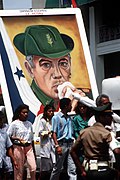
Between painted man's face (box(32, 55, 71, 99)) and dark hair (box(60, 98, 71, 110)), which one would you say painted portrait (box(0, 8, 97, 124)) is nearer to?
painted man's face (box(32, 55, 71, 99))

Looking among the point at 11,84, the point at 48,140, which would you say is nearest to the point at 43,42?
the point at 11,84

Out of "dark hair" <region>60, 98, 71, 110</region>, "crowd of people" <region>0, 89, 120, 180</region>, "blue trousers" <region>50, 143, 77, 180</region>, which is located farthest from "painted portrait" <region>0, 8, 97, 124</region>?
"dark hair" <region>60, 98, 71, 110</region>

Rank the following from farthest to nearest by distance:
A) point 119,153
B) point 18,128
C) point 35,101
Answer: point 35,101 → point 18,128 → point 119,153

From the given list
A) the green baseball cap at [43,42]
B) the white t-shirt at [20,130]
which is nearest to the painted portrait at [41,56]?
the green baseball cap at [43,42]

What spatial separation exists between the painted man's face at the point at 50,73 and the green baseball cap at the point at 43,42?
149mm

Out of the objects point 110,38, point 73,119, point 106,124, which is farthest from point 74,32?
point 110,38

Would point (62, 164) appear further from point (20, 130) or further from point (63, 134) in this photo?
point (20, 130)

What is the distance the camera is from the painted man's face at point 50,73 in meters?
15.5

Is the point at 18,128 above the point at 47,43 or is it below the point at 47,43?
below

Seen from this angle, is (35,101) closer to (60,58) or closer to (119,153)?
(60,58)

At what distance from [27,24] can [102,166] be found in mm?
8145

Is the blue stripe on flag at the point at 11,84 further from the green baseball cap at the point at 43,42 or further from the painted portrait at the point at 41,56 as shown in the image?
the green baseball cap at the point at 43,42

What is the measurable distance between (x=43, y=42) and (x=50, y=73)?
80 centimetres

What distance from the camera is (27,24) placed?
1590 cm
